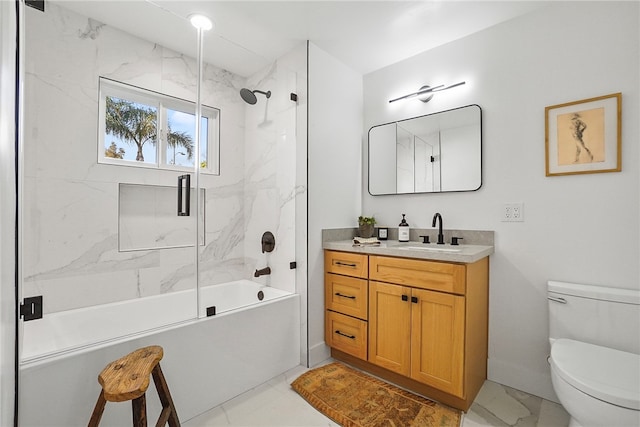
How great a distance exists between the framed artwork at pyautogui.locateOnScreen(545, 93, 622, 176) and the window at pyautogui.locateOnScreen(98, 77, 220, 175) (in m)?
2.30

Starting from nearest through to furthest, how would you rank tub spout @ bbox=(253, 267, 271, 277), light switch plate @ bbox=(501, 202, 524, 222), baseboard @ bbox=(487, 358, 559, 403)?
1. baseboard @ bbox=(487, 358, 559, 403)
2. light switch plate @ bbox=(501, 202, 524, 222)
3. tub spout @ bbox=(253, 267, 271, 277)

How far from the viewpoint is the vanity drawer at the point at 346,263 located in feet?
7.04

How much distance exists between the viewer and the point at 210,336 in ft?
5.83

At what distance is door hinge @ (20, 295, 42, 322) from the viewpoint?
150cm

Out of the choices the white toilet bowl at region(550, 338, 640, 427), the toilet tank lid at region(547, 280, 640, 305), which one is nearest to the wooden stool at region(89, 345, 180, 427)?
the white toilet bowl at region(550, 338, 640, 427)

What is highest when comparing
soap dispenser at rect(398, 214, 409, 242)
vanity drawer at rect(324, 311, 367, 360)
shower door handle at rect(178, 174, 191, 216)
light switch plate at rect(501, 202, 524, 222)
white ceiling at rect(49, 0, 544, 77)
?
white ceiling at rect(49, 0, 544, 77)

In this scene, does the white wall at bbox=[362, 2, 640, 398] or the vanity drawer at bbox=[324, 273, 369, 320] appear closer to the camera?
the white wall at bbox=[362, 2, 640, 398]

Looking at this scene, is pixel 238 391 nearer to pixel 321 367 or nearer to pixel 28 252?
pixel 321 367

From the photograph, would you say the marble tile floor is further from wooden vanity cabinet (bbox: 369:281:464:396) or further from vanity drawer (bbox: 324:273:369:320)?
vanity drawer (bbox: 324:273:369:320)

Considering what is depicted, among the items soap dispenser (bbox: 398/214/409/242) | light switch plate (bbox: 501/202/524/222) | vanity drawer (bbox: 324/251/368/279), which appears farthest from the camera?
soap dispenser (bbox: 398/214/409/242)

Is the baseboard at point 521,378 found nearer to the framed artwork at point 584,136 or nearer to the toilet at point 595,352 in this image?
the toilet at point 595,352

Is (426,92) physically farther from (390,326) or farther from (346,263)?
(390,326)

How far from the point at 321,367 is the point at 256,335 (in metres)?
0.59

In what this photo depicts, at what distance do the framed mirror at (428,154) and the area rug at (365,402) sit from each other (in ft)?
4.68
